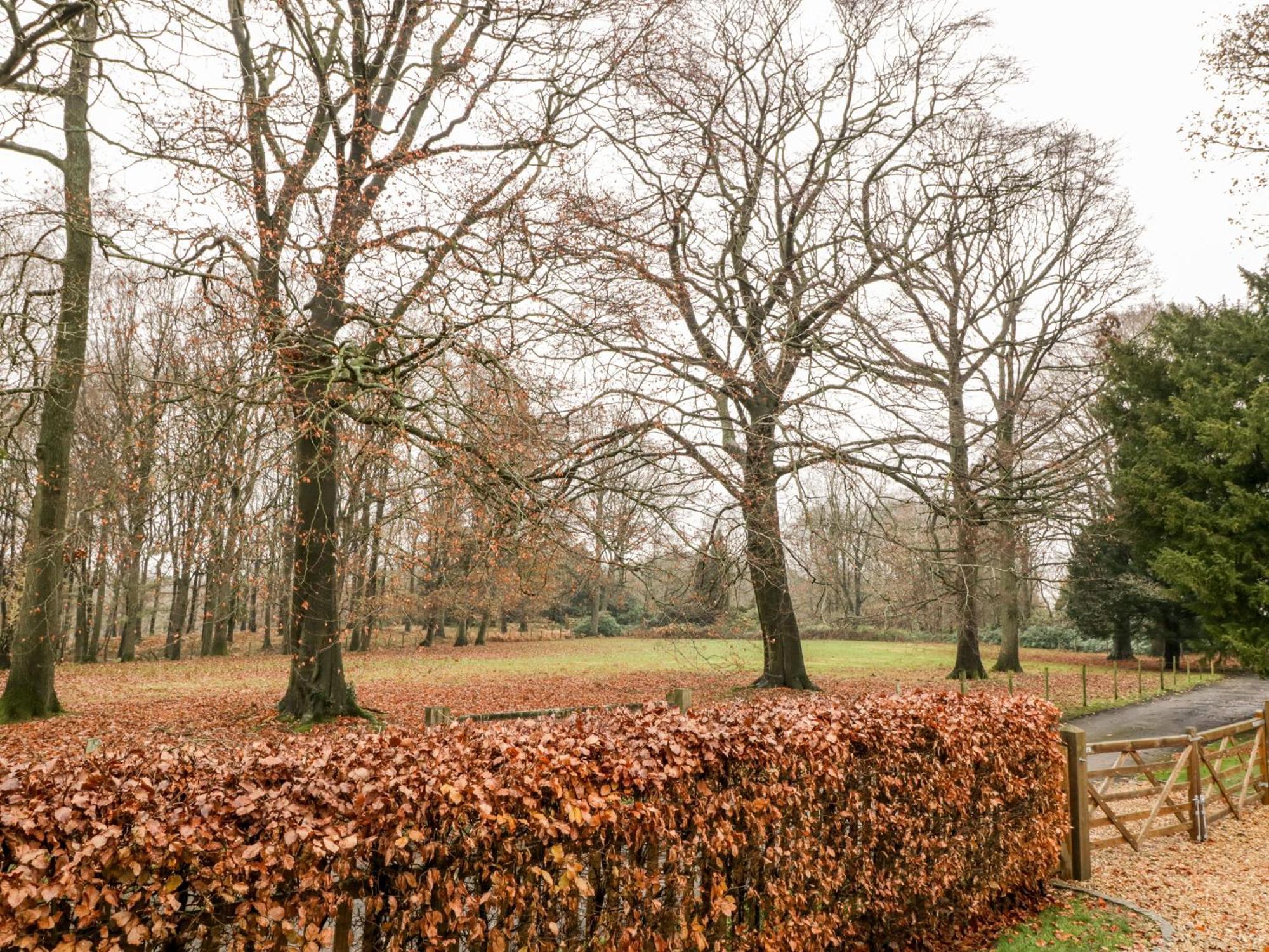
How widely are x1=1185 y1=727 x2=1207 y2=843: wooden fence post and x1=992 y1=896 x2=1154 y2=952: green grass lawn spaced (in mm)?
3378

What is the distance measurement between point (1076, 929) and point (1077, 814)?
137 centimetres

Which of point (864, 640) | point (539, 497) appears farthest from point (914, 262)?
point (864, 640)

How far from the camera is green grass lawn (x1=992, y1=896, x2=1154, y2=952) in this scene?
5.99 meters

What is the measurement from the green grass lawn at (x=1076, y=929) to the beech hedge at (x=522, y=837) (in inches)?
23.8

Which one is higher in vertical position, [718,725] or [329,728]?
[718,725]

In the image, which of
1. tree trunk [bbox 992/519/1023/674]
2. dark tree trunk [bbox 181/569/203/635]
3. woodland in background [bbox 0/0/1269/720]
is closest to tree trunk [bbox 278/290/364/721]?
woodland in background [bbox 0/0/1269/720]

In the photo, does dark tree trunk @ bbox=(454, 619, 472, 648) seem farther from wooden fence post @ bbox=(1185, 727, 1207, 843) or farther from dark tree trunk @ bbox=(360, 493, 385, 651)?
wooden fence post @ bbox=(1185, 727, 1207, 843)

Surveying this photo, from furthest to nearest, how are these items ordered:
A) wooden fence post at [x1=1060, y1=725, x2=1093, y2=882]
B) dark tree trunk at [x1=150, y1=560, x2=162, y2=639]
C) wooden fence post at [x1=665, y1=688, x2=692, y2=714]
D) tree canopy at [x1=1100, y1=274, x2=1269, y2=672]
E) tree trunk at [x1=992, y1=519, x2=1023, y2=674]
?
tree trunk at [x1=992, y1=519, x2=1023, y2=674], dark tree trunk at [x1=150, y1=560, x2=162, y2=639], tree canopy at [x1=1100, y1=274, x2=1269, y2=672], wooden fence post at [x1=665, y1=688, x2=692, y2=714], wooden fence post at [x1=1060, y1=725, x2=1093, y2=882]

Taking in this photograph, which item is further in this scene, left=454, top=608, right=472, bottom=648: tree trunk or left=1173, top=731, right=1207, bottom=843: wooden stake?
left=454, top=608, right=472, bottom=648: tree trunk

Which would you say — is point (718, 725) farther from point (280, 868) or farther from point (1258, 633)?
point (1258, 633)

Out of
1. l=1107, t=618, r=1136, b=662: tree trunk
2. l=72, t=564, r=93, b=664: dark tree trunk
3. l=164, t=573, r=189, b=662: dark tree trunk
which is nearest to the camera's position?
l=164, t=573, r=189, b=662: dark tree trunk

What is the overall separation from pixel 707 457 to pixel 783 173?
7388mm

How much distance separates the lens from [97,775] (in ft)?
9.86

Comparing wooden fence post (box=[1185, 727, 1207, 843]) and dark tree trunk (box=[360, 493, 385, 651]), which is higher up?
dark tree trunk (box=[360, 493, 385, 651])
